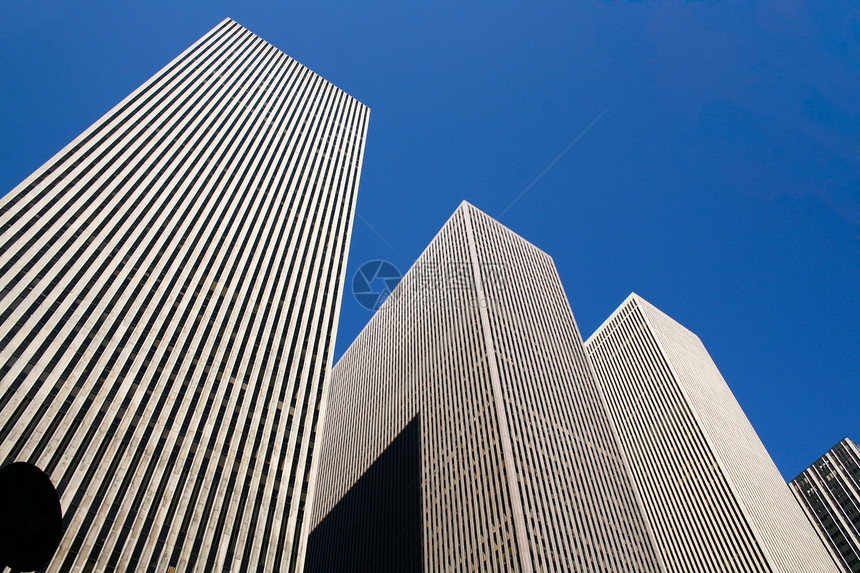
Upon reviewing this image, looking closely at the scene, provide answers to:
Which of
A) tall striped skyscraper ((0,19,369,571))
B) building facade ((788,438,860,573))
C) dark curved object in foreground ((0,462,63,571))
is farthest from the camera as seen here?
building facade ((788,438,860,573))

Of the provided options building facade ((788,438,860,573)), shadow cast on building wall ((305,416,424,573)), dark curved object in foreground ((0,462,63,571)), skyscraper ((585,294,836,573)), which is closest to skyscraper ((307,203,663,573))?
shadow cast on building wall ((305,416,424,573))

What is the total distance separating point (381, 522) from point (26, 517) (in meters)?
106

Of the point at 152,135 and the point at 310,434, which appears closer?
the point at 310,434

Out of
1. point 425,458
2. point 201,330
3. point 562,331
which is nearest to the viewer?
point 201,330

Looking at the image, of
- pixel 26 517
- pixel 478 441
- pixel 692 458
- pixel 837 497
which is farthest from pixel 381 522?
pixel 837 497

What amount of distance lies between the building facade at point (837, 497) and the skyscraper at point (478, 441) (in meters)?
95.8

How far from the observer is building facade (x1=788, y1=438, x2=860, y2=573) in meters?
137

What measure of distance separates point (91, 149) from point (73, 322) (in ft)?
95.0

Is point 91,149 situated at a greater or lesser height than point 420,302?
lesser

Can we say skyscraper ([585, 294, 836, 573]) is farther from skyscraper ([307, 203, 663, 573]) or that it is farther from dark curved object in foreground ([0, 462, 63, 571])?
dark curved object in foreground ([0, 462, 63, 571])

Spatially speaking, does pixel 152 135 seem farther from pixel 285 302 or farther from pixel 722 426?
pixel 722 426

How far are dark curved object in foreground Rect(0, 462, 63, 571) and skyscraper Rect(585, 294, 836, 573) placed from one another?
123 metres

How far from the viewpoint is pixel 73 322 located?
49188 mm

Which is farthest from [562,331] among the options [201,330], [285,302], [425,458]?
[201,330]
